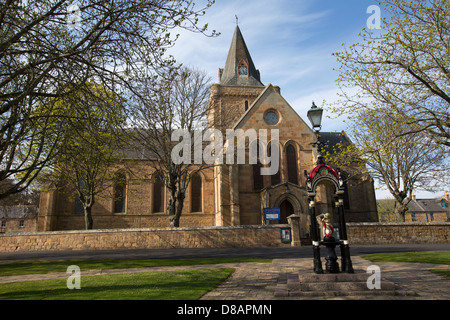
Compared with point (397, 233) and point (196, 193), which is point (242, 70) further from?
point (397, 233)

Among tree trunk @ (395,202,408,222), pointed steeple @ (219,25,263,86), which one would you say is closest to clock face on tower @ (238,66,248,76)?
pointed steeple @ (219,25,263,86)

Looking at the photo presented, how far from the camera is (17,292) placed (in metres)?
7.80

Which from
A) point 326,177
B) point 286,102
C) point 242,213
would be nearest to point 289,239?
point 242,213

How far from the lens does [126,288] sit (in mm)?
7605

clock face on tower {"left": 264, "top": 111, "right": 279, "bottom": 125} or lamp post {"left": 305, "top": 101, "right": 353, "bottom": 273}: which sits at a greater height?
clock face on tower {"left": 264, "top": 111, "right": 279, "bottom": 125}

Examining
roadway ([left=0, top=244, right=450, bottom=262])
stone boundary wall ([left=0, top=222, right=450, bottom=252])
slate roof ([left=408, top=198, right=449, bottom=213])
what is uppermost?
slate roof ([left=408, top=198, right=449, bottom=213])

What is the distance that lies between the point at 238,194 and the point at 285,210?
451 cm

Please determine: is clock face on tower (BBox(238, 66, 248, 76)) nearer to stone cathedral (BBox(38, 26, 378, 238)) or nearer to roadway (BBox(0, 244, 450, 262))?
stone cathedral (BBox(38, 26, 378, 238))

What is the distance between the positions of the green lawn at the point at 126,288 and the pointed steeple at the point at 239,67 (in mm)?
34690

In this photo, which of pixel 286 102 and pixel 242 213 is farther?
pixel 286 102

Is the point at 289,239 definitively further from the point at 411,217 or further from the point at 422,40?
the point at 411,217

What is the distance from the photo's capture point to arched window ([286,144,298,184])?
2883cm

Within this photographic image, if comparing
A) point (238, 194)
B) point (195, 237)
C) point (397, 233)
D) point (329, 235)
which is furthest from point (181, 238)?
point (397, 233)

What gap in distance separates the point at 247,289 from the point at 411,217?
7608 cm
